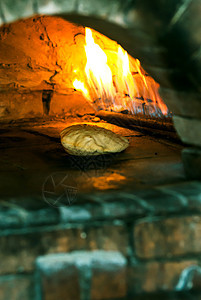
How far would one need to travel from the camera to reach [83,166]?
8.02ft

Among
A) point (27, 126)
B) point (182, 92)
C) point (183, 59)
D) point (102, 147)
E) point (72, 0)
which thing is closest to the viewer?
point (72, 0)

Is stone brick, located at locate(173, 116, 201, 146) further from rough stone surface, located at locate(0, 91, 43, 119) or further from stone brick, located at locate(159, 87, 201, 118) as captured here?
rough stone surface, located at locate(0, 91, 43, 119)

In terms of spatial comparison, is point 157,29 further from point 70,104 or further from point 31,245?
point 70,104

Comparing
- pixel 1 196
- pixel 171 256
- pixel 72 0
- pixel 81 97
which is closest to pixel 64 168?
pixel 1 196

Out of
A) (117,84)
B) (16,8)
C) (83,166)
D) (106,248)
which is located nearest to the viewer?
(16,8)

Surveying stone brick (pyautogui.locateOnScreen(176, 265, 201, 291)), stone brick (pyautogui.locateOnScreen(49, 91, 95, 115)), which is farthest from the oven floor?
stone brick (pyautogui.locateOnScreen(49, 91, 95, 115))

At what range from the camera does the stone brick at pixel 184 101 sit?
1754mm

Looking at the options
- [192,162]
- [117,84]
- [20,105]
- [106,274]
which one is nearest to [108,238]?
[106,274]

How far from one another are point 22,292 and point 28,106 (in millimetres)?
3085

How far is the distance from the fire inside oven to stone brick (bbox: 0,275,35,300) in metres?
0.94

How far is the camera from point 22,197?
167 centimetres

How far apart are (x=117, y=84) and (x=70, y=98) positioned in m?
0.74

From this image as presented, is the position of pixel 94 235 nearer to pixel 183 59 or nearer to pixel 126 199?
pixel 126 199

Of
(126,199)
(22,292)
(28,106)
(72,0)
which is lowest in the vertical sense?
(22,292)
